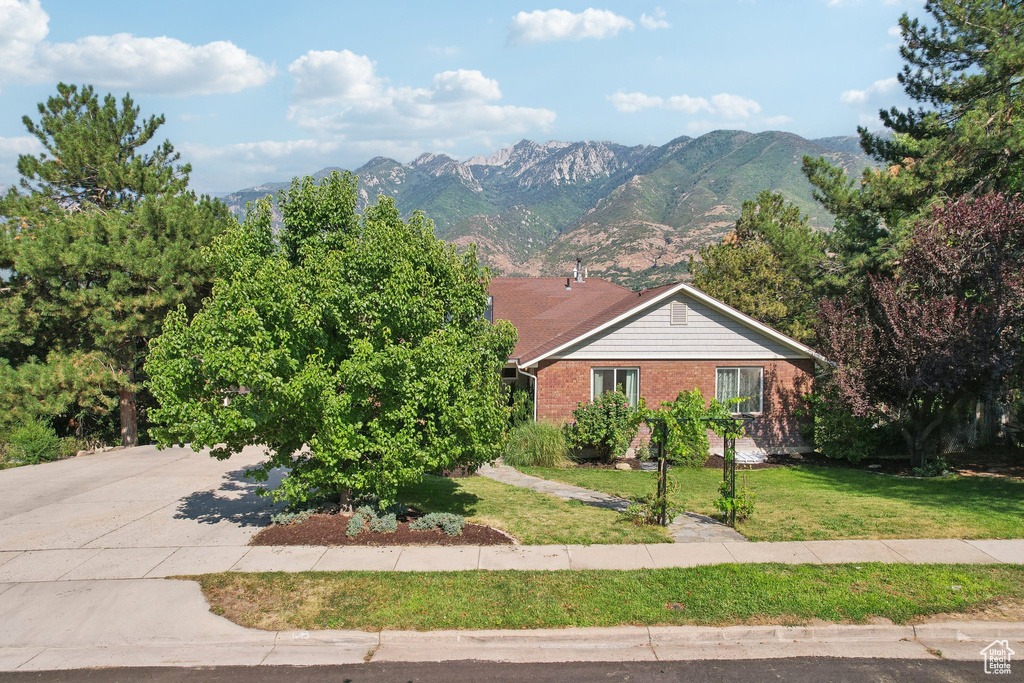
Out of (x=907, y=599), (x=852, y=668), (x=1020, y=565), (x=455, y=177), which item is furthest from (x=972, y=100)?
(x=455, y=177)

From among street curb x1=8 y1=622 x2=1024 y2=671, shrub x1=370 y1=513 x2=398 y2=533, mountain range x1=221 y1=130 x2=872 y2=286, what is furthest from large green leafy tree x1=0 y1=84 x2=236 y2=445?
mountain range x1=221 y1=130 x2=872 y2=286

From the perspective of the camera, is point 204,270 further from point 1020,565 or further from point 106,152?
point 1020,565

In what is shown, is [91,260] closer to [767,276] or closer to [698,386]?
[698,386]

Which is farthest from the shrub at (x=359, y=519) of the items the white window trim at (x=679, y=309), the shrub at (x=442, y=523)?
the white window trim at (x=679, y=309)

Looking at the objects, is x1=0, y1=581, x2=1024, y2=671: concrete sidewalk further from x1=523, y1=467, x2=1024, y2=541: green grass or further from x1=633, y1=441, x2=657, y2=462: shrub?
x1=633, y1=441, x2=657, y2=462: shrub

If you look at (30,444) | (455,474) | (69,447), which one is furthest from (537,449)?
(30,444)

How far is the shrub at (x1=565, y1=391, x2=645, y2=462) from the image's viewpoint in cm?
1761

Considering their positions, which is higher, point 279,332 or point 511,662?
point 279,332

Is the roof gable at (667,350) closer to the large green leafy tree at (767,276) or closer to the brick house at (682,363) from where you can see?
the brick house at (682,363)

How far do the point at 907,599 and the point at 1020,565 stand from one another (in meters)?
2.21

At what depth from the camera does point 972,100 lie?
18297 mm

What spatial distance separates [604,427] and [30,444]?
14837mm

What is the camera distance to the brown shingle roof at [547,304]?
22.3 metres

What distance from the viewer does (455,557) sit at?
8.89 metres
